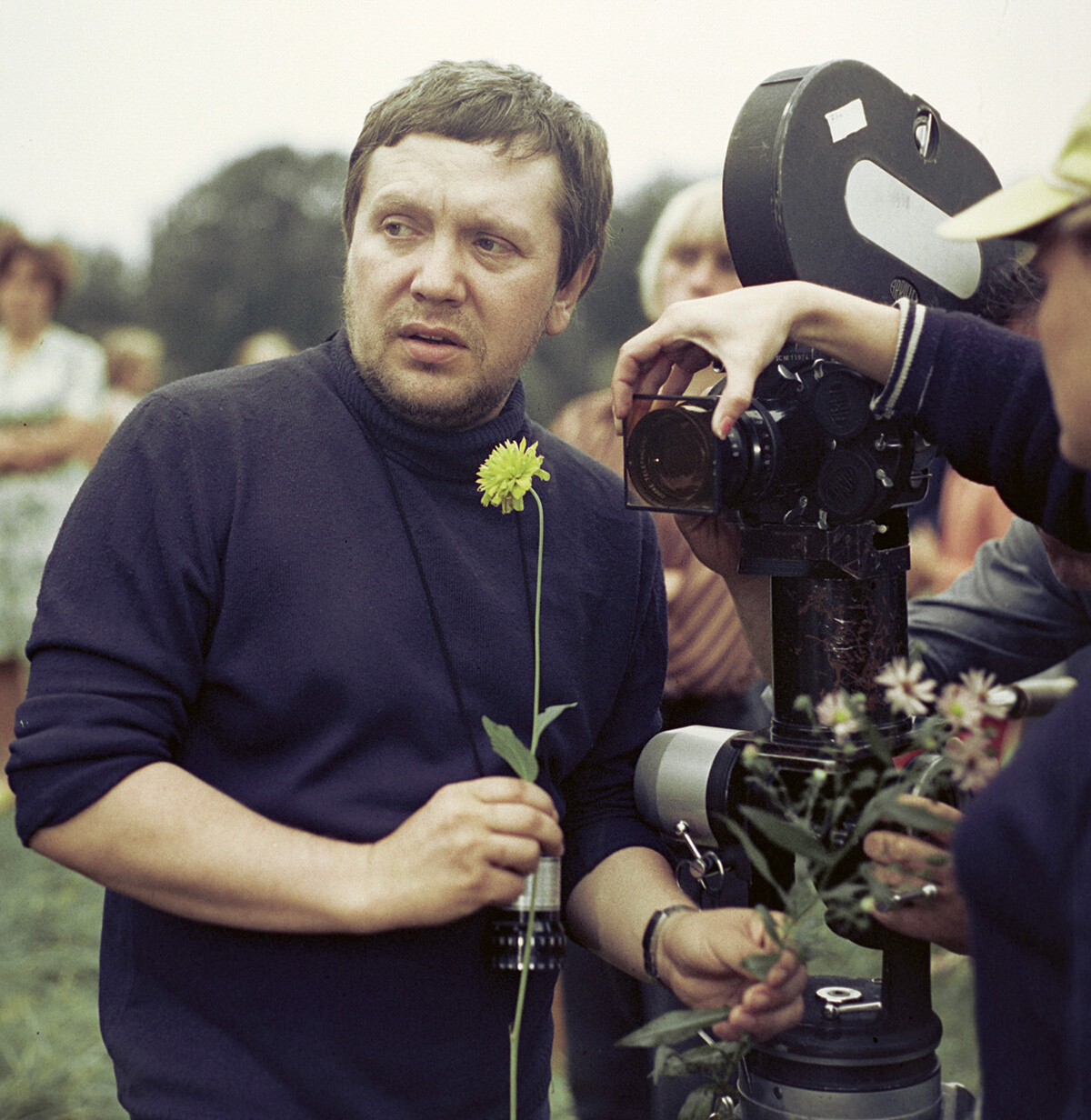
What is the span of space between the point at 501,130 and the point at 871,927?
971mm

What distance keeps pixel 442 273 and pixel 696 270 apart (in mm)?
1361

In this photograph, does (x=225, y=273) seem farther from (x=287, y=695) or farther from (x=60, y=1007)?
(x=287, y=695)

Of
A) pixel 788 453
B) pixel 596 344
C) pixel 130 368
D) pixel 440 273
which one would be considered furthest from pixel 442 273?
pixel 596 344

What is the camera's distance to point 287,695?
1260mm

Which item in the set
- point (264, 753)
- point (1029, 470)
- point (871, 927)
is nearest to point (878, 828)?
point (871, 927)

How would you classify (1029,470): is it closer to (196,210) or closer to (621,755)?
(621,755)

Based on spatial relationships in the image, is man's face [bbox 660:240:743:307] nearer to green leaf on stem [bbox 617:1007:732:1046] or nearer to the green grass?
green leaf on stem [bbox 617:1007:732:1046]

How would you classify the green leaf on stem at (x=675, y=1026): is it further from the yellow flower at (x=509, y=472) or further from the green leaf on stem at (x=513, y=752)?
the yellow flower at (x=509, y=472)

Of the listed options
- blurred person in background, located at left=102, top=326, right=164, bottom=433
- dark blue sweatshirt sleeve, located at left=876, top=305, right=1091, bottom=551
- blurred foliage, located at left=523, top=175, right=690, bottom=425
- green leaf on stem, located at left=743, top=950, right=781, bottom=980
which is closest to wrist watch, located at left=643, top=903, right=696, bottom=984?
green leaf on stem, located at left=743, top=950, right=781, bottom=980

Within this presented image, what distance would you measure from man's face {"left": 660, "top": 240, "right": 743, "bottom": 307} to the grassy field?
5.61 ft

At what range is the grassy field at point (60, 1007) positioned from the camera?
3.01m

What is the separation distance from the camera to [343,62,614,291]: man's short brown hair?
1421 mm

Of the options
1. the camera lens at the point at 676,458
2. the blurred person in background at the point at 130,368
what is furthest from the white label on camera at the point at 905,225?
the blurred person in background at the point at 130,368

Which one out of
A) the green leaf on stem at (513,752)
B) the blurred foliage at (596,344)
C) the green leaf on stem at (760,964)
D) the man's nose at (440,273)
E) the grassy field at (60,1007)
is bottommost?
the grassy field at (60,1007)
